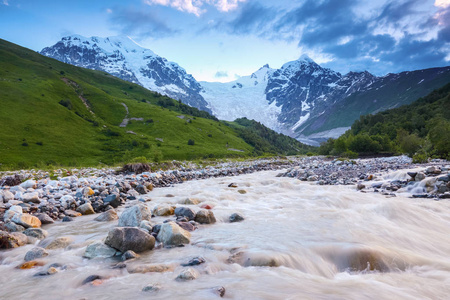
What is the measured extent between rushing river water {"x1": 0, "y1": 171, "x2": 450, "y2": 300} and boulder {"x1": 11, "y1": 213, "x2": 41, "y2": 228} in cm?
38

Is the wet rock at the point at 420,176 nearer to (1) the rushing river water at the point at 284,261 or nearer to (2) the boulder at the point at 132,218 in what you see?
(1) the rushing river water at the point at 284,261

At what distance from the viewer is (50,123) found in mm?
60875

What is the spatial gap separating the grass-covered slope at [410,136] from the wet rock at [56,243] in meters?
27.4

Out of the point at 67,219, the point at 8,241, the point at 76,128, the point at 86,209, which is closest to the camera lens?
the point at 8,241

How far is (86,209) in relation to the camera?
8375 mm

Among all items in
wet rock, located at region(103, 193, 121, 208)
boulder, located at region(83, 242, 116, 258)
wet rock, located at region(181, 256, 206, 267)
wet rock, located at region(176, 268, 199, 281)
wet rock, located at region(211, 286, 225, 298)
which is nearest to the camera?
wet rock, located at region(211, 286, 225, 298)

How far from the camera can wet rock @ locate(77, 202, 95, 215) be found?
8.34 meters

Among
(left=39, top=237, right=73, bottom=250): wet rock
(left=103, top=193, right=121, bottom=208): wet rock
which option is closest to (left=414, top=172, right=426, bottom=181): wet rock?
(left=103, top=193, right=121, bottom=208): wet rock

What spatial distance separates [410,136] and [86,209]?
36.6m

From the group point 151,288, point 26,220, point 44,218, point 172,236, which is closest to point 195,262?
point 151,288

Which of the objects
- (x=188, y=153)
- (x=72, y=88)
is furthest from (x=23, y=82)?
(x=188, y=153)

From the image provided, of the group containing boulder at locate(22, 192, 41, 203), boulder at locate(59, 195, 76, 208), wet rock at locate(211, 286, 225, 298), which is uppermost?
boulder at locate(22, 192, 41, 203)

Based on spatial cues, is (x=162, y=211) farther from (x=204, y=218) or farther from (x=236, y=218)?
(x=236, y=218)

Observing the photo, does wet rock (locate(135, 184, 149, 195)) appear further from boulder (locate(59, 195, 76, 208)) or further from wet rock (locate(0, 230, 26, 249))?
wet rock (locate(0, 230, 26, 249))
